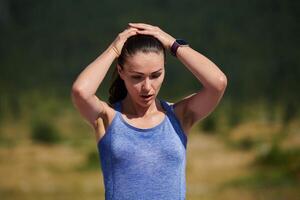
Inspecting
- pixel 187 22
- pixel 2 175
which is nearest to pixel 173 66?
pixel 187 22

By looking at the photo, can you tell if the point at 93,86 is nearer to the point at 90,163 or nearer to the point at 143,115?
the point at 143,115

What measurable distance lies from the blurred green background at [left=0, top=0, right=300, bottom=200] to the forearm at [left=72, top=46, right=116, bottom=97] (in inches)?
106

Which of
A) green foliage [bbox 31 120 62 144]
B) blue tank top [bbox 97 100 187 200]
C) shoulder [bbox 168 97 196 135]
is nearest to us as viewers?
blue tank top [bbox 97 100 187 200]

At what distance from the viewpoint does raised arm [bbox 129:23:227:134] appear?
159 centimetres

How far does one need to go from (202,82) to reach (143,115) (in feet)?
0.51

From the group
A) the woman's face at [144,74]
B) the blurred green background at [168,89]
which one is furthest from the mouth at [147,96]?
the blurred green background at [168,89]

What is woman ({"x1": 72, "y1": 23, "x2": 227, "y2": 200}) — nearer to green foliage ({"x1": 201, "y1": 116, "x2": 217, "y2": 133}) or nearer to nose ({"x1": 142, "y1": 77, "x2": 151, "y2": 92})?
nose ({"x1": 142, "y1": 77, "x2": 151, "y2": 92})

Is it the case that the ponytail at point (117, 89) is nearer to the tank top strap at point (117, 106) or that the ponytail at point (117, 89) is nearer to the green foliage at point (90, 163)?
the tank top strap at point (117, 106)

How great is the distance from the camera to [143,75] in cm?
152

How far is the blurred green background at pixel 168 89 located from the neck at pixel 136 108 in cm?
266

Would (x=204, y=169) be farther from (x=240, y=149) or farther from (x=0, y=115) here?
(x=0, y=115)

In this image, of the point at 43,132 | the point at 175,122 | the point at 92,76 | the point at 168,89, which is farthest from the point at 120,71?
the point at 43,132

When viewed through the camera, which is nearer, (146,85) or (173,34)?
(146,85)

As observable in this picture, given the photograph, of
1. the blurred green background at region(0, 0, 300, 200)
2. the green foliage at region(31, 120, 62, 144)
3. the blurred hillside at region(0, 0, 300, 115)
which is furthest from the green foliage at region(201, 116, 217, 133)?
the green foliage at region(31, 120, 62, 144)
